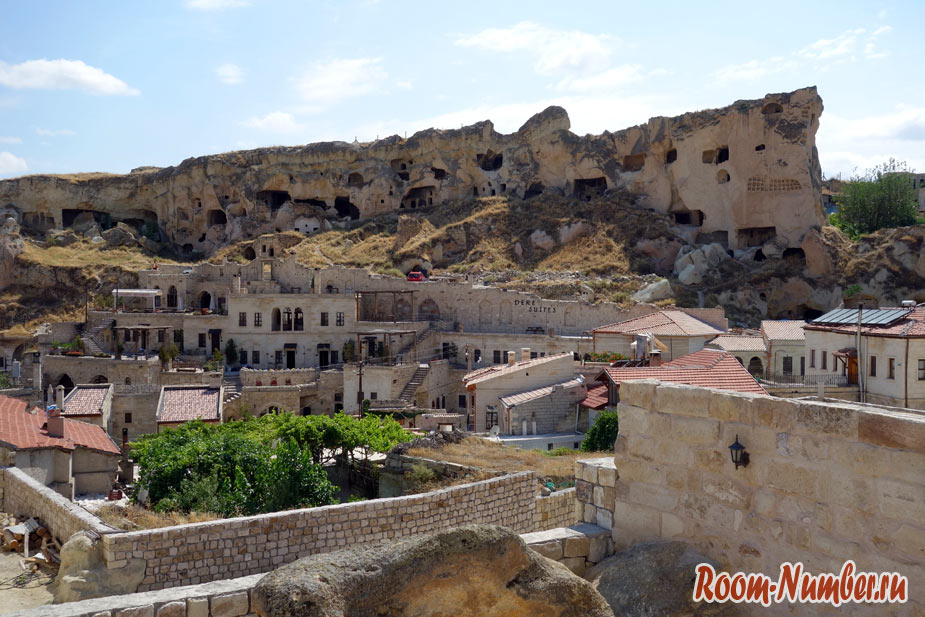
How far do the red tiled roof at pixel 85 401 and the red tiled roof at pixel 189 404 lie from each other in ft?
7.43

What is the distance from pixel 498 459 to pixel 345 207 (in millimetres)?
53803

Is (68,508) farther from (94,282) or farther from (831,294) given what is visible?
(94,282)

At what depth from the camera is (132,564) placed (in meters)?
9.45

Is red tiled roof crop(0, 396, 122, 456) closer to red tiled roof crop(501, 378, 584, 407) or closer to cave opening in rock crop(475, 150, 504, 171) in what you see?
red tiled roof crop(501, 378, 584, 407)

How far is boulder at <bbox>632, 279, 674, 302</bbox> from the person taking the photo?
4588 cm

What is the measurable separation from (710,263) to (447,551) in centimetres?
4803

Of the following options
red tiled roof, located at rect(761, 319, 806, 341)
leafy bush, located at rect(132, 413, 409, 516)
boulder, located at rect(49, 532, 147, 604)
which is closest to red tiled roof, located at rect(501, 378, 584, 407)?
red tiled roof, located at rect(761, 319, 806, 341)

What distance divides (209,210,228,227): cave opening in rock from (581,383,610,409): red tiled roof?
48.9 meters

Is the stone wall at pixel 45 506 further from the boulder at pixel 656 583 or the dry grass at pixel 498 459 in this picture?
the dry grass at pixel 498 459

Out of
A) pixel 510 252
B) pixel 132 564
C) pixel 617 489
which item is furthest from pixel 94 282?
pixel 617 489

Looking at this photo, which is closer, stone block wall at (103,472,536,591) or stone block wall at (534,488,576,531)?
stone block wall at (103,472,536,591)

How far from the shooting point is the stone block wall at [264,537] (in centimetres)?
960

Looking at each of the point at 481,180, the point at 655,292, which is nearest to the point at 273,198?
the point at 481,180

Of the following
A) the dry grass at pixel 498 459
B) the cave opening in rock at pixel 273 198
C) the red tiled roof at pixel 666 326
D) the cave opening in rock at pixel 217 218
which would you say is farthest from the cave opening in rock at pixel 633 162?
the dry grass at pixel 498 459
